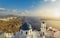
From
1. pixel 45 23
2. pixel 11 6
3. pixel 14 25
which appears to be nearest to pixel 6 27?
pixel 14 25

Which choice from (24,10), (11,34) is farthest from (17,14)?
(11,34)

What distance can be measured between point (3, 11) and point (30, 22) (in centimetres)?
44

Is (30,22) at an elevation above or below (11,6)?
below

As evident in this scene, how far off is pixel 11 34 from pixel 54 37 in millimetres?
613

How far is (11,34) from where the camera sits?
2246mm

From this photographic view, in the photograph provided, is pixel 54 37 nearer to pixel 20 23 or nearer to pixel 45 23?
pixel 45 23

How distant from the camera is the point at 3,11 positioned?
2.33 m

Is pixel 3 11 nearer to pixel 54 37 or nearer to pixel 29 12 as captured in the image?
pixel 29 12

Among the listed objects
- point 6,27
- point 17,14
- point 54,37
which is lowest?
point 54,37

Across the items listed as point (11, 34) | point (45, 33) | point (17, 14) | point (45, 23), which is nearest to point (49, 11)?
point (45, 23)

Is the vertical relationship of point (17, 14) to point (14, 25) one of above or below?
above

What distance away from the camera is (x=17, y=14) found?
7.66 feet

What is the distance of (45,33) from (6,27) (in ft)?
1.90

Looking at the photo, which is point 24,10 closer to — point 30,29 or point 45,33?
point 30,29
